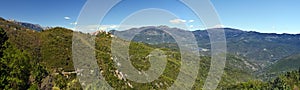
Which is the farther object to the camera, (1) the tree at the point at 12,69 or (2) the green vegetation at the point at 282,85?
(2) the green vegetation at the point at 282,85

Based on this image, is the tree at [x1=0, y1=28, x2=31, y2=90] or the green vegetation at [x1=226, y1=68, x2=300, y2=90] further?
the green vegetation at [x1=226, y1=68, x2=300, y2=90]

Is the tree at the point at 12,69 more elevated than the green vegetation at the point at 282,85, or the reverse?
the tree at the point at 12,69

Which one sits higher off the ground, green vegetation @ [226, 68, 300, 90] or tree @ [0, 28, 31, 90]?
tree @ [0, 28, 31, 90]

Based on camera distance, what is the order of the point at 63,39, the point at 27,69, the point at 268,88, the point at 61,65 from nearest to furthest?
the point at 27,69 → the point at 61,65 → the point at 268,88 → the point at 63,39

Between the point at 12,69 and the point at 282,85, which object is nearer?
the point at 12,69

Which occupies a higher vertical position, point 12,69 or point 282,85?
point 12,69

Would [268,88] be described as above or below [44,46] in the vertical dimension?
below

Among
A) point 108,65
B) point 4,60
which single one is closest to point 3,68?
point 4,60

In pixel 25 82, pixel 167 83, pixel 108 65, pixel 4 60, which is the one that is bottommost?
pixel 167 83

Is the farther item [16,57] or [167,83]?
[167,83]

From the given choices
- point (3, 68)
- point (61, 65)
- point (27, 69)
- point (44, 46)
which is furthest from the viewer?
point (44, 46)

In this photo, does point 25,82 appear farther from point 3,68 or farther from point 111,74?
point 111,74
